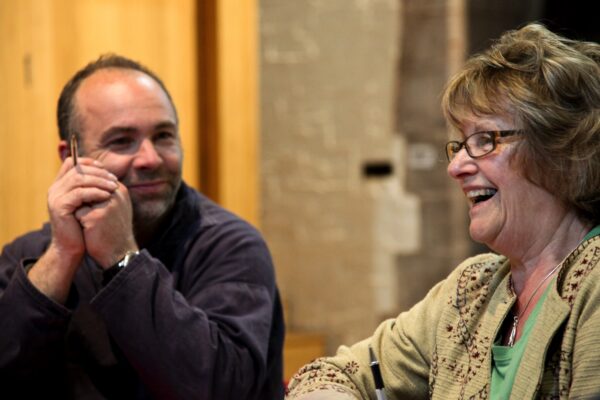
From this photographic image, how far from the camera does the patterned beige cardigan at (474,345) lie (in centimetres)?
165

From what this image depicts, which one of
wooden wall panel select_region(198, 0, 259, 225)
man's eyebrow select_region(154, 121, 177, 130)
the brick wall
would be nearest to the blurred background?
the brick wall

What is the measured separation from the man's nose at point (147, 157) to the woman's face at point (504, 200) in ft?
2.42

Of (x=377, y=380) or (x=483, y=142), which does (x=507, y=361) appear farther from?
(x=483, y=142)

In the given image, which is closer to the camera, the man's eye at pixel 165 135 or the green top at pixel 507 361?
the green top at pixel 507 361

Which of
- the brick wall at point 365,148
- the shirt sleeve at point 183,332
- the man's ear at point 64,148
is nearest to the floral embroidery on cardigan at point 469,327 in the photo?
the shirt sleeve at point 183,332

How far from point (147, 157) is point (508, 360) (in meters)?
0.92

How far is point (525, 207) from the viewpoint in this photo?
180cm

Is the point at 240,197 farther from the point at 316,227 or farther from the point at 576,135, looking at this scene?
the point at 576,135

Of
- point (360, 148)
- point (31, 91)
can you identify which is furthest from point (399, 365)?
point (360, 148)

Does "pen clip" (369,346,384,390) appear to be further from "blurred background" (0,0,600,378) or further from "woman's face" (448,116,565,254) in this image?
"blurred background" (0,0,600,378)

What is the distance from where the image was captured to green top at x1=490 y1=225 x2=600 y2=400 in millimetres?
1748

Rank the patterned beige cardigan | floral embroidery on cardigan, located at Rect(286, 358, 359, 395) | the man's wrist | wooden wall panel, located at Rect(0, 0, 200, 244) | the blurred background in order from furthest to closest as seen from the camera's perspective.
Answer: the blurred background, wooden wall panel, located at Rect(0, 0, 200, 244), the man's wrist, floral embroidery on cardigan, located at Rect(286, 358, 359, 395), the patterned beige cardigan

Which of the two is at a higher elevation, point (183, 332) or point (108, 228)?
point (108, 228)

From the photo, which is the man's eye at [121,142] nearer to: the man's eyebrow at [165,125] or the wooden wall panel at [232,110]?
the man's eyebrow at [165,125]
